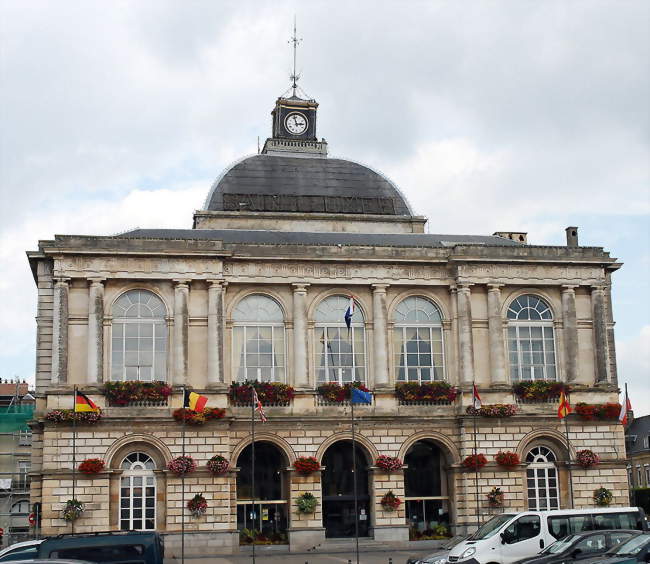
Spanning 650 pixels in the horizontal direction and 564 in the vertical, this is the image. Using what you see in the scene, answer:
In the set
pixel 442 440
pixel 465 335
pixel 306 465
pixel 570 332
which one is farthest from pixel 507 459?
pixel 306 465

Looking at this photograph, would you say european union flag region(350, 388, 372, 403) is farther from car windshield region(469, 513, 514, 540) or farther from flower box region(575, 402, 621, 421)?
car windshield region(469, 513, 514, 540)

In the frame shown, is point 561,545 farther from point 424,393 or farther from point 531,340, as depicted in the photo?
point 531,340

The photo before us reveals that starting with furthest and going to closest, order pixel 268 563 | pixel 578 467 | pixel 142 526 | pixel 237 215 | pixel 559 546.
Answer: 1. pixel 237 215
2. pixel 578 467
3. pixel 142 526
4. pixel 268 563
5. pixel 559 546

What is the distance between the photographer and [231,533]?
4403cm

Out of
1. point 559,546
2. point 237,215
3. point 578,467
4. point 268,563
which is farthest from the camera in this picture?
point 237,215

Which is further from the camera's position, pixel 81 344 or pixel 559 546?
pixel 81 344

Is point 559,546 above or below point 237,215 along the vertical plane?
below

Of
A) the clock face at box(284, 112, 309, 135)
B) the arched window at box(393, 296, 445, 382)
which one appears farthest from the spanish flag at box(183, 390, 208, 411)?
the clock face at box(284, 112, 309, 135)

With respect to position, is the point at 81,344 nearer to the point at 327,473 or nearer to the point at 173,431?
the point at 173,431

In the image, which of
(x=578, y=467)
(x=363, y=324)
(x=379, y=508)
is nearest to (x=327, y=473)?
(x=379, y=508)

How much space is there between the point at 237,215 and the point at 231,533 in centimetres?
1812

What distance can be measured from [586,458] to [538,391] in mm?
3510

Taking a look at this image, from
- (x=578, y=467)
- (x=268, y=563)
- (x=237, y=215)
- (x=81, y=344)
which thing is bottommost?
(x=268, y=563)

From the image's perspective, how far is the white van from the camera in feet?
103
